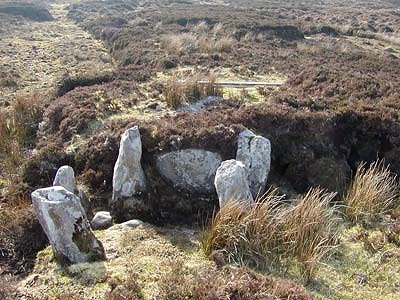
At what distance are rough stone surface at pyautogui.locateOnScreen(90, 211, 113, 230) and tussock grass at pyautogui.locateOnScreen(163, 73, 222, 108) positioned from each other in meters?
5.43

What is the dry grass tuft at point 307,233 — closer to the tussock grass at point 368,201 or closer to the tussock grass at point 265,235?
the tussock grass at point 265,235

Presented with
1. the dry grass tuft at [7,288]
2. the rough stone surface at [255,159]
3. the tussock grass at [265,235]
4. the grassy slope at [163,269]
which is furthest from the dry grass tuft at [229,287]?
the rough stone surface at [255,159]

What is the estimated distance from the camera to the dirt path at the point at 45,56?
1923 cm

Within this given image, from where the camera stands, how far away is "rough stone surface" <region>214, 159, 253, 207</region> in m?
7.89

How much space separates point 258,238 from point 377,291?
1.95 metres

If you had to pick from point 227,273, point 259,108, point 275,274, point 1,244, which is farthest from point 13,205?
point 259,108

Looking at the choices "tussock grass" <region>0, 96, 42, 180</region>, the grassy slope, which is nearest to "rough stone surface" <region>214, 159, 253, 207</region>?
the grassy slope

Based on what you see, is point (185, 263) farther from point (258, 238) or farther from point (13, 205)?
point (13, 205)

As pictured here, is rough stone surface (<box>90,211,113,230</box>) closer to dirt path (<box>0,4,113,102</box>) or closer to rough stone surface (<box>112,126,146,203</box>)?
rough stone surface (<box>112,126,146,203</box>)

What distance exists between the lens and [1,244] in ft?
25.5

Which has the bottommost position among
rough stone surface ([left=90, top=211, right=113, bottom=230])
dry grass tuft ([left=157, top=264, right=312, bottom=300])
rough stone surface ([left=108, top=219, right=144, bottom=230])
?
rough stone surface ([left=90, top=211, right=113, bottom=230])

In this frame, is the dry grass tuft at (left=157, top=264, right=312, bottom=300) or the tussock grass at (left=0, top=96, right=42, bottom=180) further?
the tussock grass at (left=0, top=96, right=42, bottom=180)

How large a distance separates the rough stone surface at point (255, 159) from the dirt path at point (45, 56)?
405 inches

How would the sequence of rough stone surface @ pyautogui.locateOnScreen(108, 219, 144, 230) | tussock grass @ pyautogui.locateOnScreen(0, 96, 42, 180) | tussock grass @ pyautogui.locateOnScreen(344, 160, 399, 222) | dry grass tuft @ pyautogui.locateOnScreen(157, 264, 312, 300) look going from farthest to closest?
tussock grass @ pyautogui.locateOnScreen(0, 96, 42, 180)
tussock grass @ pyautogui.locateOnScreen(344, 160, 399, 222)
rough stone surface @ pyautogui.locateOnScreen(108, 219, 144, 230)
dry grass tuft @ pyautogui.locateOnScreen(157, 264, 312, 300)
